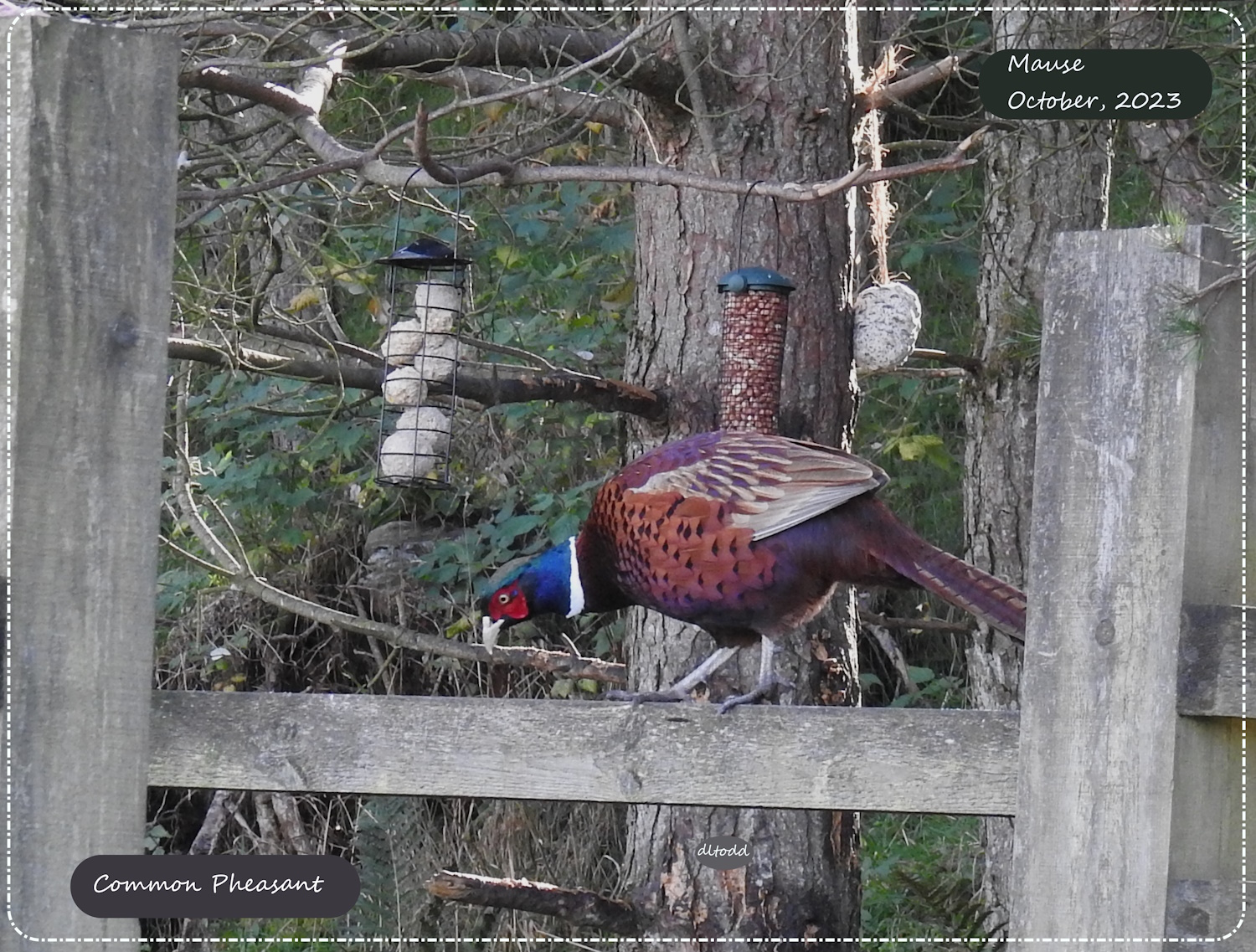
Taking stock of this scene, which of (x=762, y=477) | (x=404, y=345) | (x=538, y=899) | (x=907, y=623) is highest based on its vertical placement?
(x=404, y=345)

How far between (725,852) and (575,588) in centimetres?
85

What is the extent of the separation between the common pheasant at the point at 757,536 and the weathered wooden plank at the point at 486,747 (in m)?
0.72

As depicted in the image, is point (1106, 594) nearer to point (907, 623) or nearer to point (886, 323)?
point (886, 323)

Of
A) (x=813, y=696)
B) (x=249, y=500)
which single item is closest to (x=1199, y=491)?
(x=813, y=696)

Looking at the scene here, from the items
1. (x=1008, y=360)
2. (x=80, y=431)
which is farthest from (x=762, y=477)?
(x=1008, y=360)

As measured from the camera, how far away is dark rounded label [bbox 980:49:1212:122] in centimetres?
321

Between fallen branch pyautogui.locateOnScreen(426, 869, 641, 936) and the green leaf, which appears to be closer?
fallen branch pyautogui.locateOnScreen(426, 869, 641, 936)

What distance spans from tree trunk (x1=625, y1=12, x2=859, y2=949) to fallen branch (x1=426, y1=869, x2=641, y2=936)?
6.6 inches

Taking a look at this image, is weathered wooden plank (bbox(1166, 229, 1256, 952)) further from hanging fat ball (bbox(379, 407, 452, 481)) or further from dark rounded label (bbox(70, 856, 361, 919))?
hanging fat ball (bbox(379, 407, 452, 481))

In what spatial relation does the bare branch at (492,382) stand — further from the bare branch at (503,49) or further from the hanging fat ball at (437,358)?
the bare branch at (503,49)

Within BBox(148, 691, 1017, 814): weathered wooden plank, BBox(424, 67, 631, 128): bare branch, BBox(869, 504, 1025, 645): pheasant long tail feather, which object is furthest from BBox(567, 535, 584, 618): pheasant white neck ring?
BBox(424, 67, 631, 128): bare branch

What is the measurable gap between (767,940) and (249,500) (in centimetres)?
352

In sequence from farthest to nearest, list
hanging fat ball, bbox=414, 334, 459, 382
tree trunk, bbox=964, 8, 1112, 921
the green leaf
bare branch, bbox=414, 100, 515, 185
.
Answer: the green leaf
tree trunk, bbox=964, 8, 1112, 921
hanging fat ball, bbox=414, 334, 459, 382
bare branch, bbox=414, 100, 515, 185

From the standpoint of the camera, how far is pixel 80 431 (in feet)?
6.89
